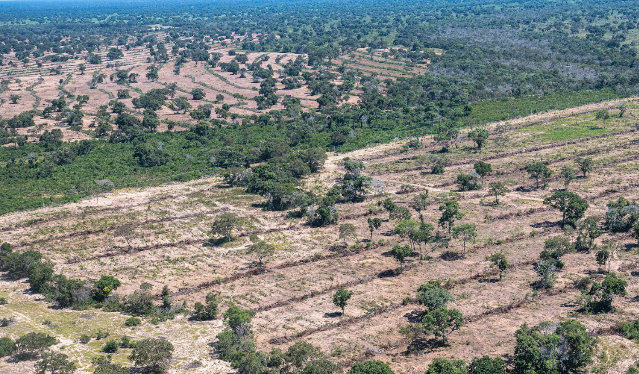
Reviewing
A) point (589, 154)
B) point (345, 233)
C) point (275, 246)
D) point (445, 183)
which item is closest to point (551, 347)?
point (345, 233)

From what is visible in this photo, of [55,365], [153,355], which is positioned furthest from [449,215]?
[55,365]

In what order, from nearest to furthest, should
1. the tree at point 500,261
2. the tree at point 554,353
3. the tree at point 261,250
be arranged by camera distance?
the tree at point 554,353
the tree at point 500,261
the tree at point 261,250

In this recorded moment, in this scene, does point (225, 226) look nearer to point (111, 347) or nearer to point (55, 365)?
point (111, 347)

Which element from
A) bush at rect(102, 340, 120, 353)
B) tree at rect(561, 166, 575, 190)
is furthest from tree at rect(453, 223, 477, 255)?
bush at rect(102, 340, 120, 353)

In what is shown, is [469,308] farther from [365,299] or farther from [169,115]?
[169,115]

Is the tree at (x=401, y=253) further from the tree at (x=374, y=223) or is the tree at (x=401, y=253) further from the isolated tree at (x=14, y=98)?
the isolated tree at (x=14, y=98)

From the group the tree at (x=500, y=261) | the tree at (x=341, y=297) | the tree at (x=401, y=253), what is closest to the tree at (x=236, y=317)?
the tree at (x=341, y=297)
